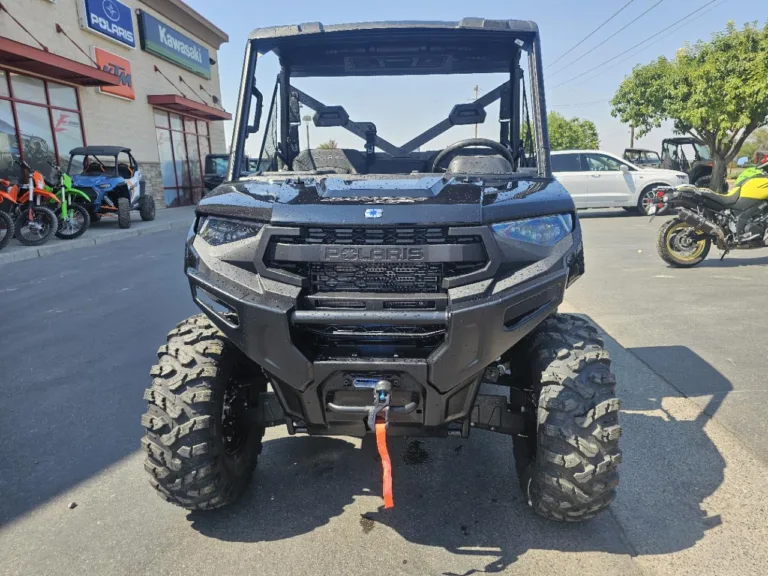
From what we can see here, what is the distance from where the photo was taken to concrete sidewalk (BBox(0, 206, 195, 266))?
10.5 meters

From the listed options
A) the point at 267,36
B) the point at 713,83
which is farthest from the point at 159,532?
the point at 713,83

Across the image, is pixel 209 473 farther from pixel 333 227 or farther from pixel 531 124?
pixel 531 124

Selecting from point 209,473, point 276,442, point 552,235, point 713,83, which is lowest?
point 276,442

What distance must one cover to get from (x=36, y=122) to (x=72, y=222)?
16.8 ft

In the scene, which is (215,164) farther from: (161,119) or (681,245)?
(681,245)

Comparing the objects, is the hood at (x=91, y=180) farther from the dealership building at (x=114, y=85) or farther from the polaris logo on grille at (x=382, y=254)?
the polaris logo on grille at (x=382, y=254)

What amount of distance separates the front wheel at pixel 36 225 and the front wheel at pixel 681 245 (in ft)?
37.7

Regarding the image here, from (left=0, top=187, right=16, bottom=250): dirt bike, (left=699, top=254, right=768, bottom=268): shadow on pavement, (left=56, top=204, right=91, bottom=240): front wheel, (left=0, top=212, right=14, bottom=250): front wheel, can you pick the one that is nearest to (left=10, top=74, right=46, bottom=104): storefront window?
(left=56, top=204, right=91, bottom=240): front wheel

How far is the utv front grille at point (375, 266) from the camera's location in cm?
205

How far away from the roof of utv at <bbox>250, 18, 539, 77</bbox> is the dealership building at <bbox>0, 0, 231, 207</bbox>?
42.3ft

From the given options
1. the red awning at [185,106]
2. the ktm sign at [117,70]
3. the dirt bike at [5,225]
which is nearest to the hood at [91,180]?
the dirt bike at [5,225]

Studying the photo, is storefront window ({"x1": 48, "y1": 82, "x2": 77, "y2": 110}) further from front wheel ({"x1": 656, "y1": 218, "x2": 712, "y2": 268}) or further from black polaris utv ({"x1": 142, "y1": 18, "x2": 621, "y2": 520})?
black polaris utv ({"x1": 142, "y1": 18, "x2": 621, "y2": 520})

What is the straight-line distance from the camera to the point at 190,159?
80.7 ft

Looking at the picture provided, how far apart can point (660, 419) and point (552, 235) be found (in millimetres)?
1938
